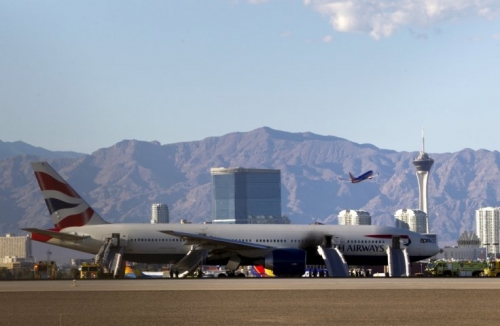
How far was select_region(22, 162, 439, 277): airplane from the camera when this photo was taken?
7550 cm

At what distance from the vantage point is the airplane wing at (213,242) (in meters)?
74.2

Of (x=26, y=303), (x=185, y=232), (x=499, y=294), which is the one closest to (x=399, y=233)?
(x=185, y=232)

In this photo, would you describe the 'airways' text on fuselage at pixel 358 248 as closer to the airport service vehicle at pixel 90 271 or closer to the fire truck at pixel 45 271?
the airport service vehicle at pixel 90 271

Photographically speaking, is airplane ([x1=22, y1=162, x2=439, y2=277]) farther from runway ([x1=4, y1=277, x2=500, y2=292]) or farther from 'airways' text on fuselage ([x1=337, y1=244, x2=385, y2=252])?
runway ([x1=4, y1=277, x2=500, y2=292])

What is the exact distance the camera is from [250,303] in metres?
43.8

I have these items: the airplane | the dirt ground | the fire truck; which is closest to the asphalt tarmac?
the dirt ground

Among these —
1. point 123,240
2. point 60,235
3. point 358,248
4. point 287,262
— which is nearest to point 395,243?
point 358,248

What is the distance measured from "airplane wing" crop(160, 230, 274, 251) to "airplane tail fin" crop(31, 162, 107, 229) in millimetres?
9011

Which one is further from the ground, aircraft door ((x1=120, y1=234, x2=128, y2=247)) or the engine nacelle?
aircraft door ((x1=120, y1=234, x2=128, y2=247))

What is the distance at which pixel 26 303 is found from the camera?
4397cm

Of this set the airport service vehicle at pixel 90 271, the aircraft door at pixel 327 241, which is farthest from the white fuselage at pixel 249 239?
the airport service vehicle at pixel 90 271

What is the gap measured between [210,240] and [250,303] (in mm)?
30678

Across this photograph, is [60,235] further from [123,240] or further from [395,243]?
[395,243]

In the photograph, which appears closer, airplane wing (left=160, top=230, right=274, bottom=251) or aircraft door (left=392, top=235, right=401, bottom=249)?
airplane wing (left=160, top=230, right=274, bottom=251)
